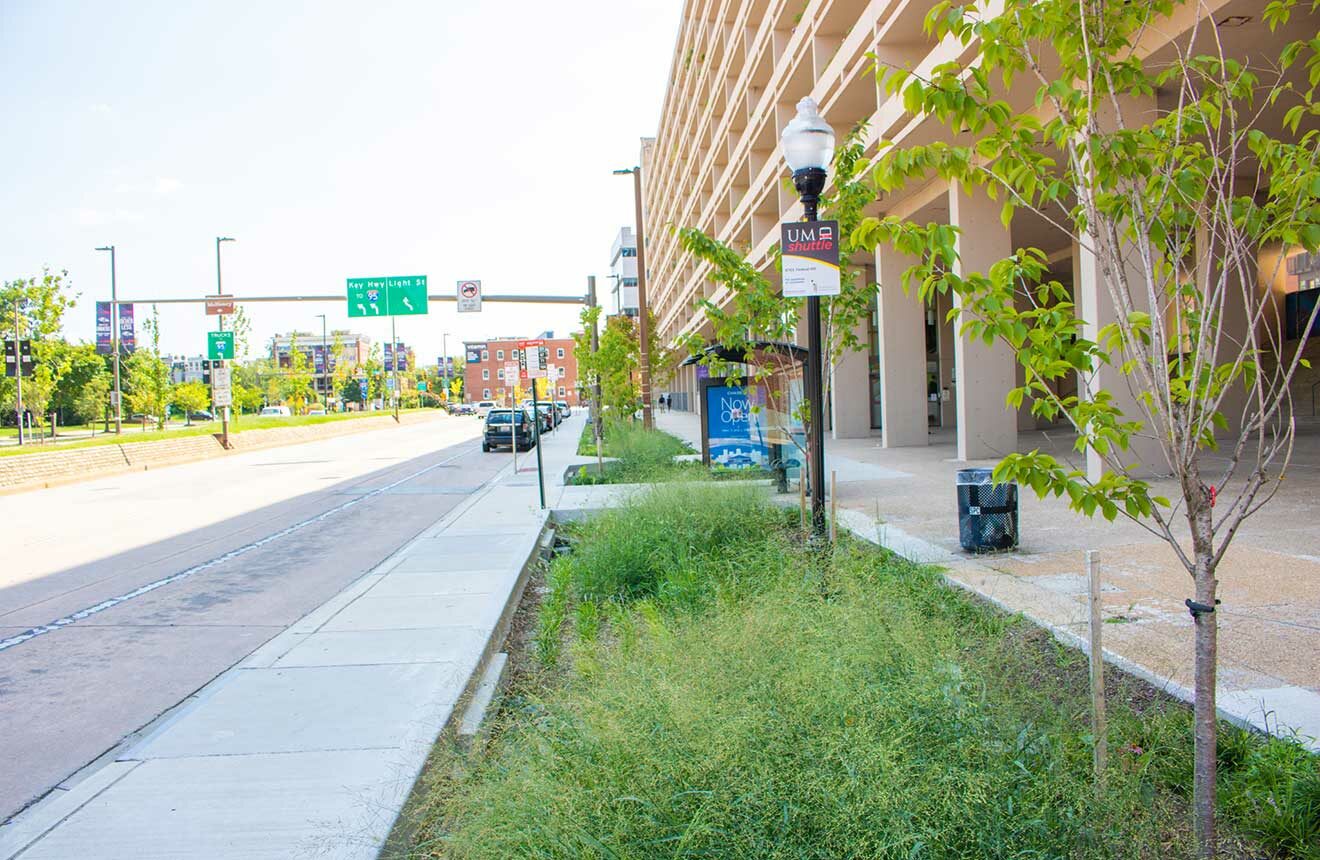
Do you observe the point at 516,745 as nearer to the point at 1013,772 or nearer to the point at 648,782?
the point at 648,782

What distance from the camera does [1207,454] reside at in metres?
15.5

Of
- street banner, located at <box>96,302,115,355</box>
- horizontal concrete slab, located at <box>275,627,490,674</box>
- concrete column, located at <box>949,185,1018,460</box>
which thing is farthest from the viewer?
street banner, located at <box>96,302,115,355</box>

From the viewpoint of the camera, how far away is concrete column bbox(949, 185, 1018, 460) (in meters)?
16.5

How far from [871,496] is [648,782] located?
1036 cm

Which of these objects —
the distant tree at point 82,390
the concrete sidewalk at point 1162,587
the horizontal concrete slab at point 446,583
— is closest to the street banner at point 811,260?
the concrete sidewalk at point 1162,587

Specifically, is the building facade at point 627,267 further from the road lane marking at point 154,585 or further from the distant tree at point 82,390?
the road lane marking at point 154,585

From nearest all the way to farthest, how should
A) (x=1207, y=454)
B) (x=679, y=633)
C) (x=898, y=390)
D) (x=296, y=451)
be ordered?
1. (x=679, y=633)
2. (x=1207, y=454)
3. (x=898, y=390)
4. (x=296, y=451)

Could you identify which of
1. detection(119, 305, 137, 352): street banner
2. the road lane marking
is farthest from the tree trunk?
detection(119, 305, 137, 352): street banner

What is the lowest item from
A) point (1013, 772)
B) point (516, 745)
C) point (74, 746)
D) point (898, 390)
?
point (74, 746)

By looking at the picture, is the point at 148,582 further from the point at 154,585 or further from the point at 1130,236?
the point at 1130,236

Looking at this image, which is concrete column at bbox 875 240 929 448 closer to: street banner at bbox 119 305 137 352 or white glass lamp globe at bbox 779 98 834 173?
white glass lamp globe at bbox 779 98 834 173

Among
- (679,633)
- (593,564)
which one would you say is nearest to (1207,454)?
(593,564)

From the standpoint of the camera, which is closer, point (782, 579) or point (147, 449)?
point (782, 579)

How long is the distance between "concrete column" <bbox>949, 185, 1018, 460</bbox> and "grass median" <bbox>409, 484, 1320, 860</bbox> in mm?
12310
